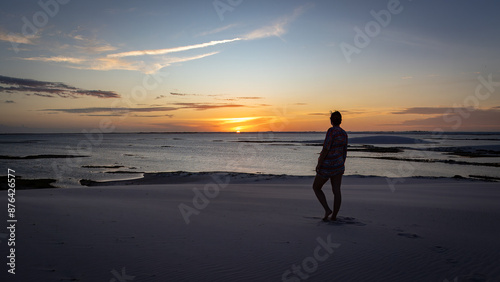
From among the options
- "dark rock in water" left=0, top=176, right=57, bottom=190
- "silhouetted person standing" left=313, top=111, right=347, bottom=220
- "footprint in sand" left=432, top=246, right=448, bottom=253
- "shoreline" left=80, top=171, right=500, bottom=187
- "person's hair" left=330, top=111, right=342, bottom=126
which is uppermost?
"person's hair" left=330, top=111, right=342, bottom=126

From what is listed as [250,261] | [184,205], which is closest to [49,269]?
[250,261]

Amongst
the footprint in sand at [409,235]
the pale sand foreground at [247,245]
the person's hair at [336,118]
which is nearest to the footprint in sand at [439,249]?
the pale sand foreground at [247,245]

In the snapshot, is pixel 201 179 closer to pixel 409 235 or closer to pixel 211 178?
pixel 211 178

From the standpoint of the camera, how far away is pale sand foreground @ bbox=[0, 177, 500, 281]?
433 cm

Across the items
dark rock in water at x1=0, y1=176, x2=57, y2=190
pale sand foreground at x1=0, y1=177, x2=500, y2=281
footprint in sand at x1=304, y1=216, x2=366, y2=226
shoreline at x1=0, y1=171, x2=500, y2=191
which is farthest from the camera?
shoreline at x1=0, y1=171, x2=500, y2=191

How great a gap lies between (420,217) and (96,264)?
7715 mm

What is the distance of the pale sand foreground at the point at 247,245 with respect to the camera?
4.33 meters

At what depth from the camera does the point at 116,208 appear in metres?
8.33

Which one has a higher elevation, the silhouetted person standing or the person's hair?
the person's hair

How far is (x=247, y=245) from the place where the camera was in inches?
216

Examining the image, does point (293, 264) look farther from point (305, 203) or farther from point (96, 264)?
point (305, 203)

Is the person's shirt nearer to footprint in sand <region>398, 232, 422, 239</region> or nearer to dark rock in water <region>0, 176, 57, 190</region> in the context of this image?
footprint in sand <region>398, 232, 422, 239</region>

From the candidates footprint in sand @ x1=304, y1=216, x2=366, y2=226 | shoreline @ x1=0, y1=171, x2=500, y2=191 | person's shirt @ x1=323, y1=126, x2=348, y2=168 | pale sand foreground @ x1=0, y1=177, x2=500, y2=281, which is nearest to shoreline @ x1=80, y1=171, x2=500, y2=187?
shoreline @ x1=0, y1=171, x2=500, y2=191

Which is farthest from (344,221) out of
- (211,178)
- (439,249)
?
(211,178)
